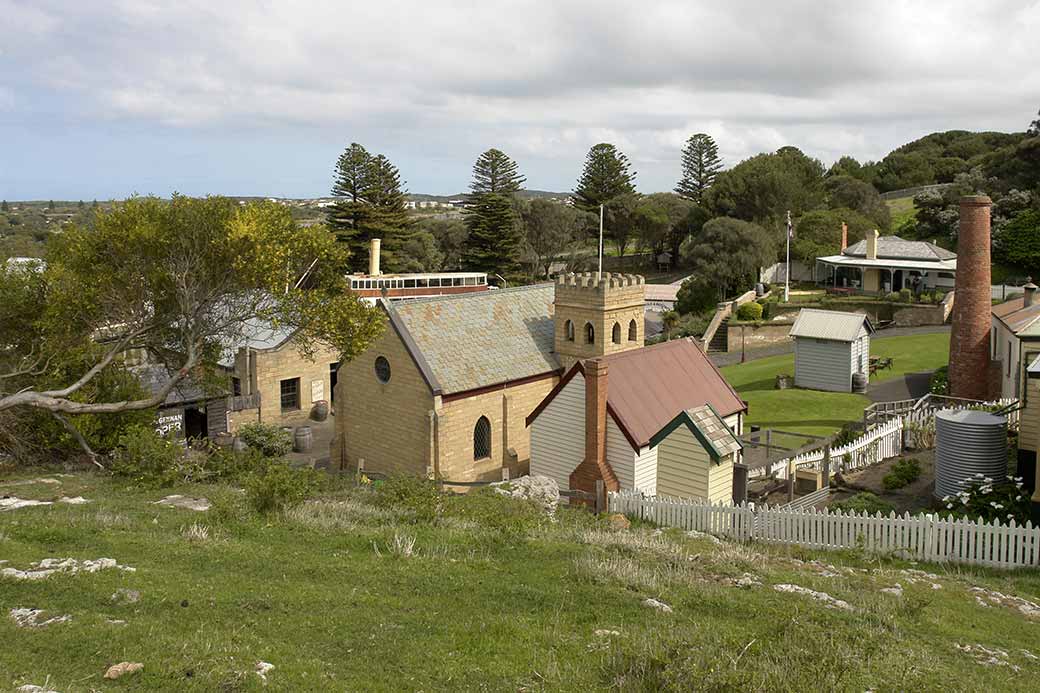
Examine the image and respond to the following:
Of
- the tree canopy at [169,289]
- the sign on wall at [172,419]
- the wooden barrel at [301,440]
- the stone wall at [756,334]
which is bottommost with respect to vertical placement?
the wooden barrel at [301,440]

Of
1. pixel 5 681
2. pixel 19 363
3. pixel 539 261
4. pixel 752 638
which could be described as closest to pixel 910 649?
pixel 752 638

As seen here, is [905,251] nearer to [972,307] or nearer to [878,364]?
[878,364]

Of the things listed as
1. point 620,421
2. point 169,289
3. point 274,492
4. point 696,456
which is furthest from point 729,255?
point 274,492

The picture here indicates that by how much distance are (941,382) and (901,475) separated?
1327cm

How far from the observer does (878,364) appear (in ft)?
133

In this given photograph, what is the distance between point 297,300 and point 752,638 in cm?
1424

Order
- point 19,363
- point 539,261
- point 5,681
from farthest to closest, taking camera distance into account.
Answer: point 539,261 → point 19,363 → point 5,681

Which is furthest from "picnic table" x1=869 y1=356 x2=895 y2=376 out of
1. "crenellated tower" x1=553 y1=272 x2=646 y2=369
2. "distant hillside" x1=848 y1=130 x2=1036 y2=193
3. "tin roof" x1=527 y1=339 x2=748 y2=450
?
"distant hillside" x1=848 y1=130 x2=1036 y2=193

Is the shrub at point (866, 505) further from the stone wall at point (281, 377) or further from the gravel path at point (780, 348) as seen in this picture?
the gravel path at point (780, 348)

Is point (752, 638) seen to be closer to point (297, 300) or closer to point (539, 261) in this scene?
point (297, 300)

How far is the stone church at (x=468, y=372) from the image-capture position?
26188 millimetres

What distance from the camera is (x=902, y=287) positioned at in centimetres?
5831

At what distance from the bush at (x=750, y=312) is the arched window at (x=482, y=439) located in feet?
94.1

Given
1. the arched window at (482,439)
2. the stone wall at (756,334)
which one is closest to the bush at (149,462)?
the arched window at (482,439)
